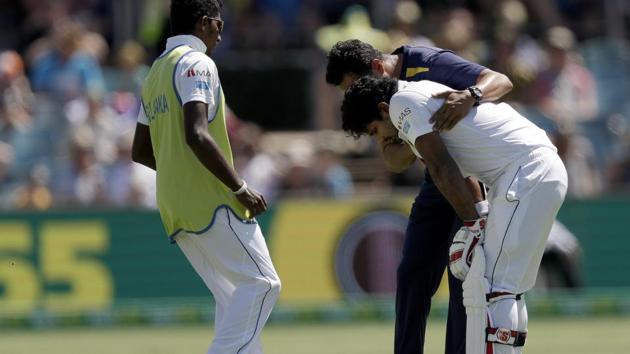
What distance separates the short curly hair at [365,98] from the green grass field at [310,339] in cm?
381

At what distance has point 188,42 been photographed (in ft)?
25.2

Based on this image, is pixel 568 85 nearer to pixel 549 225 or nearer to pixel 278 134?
pixel 278 134

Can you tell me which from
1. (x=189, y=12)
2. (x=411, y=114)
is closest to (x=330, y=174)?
(x=189, y=12)

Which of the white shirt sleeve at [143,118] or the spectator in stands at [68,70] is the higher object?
the white shirt sleeve at [143,118]

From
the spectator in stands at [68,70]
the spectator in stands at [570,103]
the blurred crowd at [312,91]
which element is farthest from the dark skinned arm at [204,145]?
the spectator in stands at [68,70]

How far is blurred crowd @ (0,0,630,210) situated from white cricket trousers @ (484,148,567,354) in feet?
25.1

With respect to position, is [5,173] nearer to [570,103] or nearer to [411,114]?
[570,103]

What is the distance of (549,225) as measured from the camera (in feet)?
24.4

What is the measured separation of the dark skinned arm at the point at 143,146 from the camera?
8031mm

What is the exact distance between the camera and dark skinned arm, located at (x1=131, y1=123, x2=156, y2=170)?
8.03 meters

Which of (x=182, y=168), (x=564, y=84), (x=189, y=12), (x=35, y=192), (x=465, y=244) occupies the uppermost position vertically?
(x=189, y=12)

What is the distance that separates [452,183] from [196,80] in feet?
4.87

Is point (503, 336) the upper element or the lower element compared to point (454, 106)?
lower

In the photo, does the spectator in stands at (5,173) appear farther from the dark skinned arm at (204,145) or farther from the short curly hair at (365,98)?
the short curly hair at (365,98)
